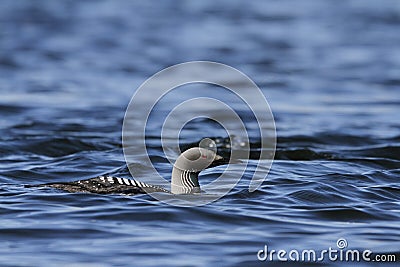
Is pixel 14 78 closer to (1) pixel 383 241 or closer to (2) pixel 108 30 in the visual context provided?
(2) pixel 108 30

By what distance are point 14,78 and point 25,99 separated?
261cm

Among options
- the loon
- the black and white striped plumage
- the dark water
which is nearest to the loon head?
the loon

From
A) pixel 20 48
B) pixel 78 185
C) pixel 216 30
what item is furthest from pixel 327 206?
pixel 216 30

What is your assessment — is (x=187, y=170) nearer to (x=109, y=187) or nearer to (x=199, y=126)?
(x=109, y=187)

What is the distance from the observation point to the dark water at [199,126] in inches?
291

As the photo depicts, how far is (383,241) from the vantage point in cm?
745

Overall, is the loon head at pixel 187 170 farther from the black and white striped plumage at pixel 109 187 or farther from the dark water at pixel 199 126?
the dark water at pixel 199 126

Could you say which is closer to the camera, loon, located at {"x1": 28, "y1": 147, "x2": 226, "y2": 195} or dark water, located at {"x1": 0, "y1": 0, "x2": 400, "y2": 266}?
dark water, located at {"x1": 0, "y1": 0, "x2": 400, "y2": 266}

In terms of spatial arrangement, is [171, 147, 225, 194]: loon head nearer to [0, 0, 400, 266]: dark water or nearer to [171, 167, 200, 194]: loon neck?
[171, 167, 200, 194]: loon neck

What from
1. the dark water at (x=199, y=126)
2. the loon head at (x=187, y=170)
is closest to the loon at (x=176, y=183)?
the loon head at (x=187, y=170)

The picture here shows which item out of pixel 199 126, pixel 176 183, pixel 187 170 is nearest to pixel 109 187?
pixel 176 183

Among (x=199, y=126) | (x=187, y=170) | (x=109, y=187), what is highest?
(x=199, y=126)

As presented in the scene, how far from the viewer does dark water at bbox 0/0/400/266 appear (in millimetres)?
7387

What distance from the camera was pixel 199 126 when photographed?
13.8 m
